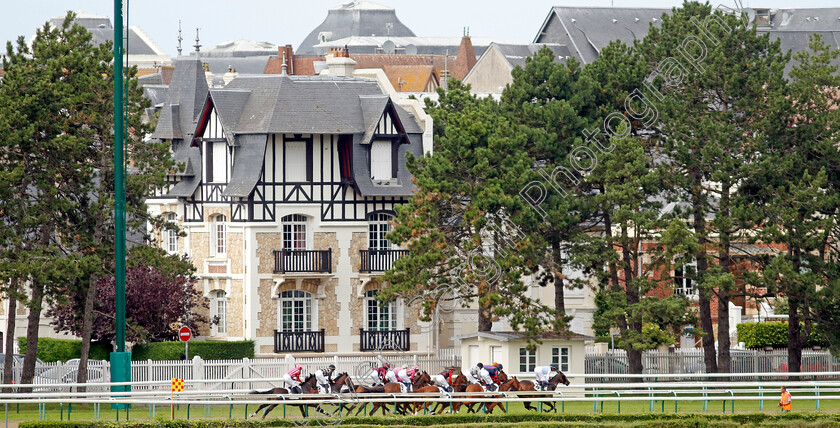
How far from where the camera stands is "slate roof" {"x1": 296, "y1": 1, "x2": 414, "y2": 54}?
168 metres

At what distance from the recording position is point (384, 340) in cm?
5903

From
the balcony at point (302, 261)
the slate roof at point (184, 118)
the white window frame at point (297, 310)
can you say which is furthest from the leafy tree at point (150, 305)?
the slate roof at point (184, 118)

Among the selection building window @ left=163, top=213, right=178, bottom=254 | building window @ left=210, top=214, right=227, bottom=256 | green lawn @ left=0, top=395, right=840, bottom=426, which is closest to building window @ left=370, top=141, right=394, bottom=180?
building window @ left=210, top=214, right=227, bottom=256

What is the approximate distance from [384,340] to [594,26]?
34181 mm

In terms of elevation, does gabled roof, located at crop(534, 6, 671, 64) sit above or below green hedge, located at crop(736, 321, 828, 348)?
above

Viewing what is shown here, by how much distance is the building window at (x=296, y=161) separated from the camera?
191ft

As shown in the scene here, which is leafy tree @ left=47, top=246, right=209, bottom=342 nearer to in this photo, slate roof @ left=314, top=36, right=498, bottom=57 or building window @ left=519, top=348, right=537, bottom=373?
building window @ left=519, top=348, right=537, bottom=373

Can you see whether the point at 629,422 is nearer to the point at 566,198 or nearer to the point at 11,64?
the point at 566,198

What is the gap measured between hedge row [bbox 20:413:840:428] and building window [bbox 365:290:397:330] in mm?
20528

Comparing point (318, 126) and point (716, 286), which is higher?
point (318, 126)

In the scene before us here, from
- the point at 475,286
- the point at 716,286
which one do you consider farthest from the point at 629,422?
the point at 475,286

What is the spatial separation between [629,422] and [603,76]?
64.1 ft

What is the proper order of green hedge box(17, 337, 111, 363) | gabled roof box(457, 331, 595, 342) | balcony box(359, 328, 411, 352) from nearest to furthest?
gabled roof box(457, 331, 595, 342) → green hedge box(17, 337, 111, 363) → balcony box(359, 328, 411, 352)

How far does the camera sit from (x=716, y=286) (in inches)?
2025
